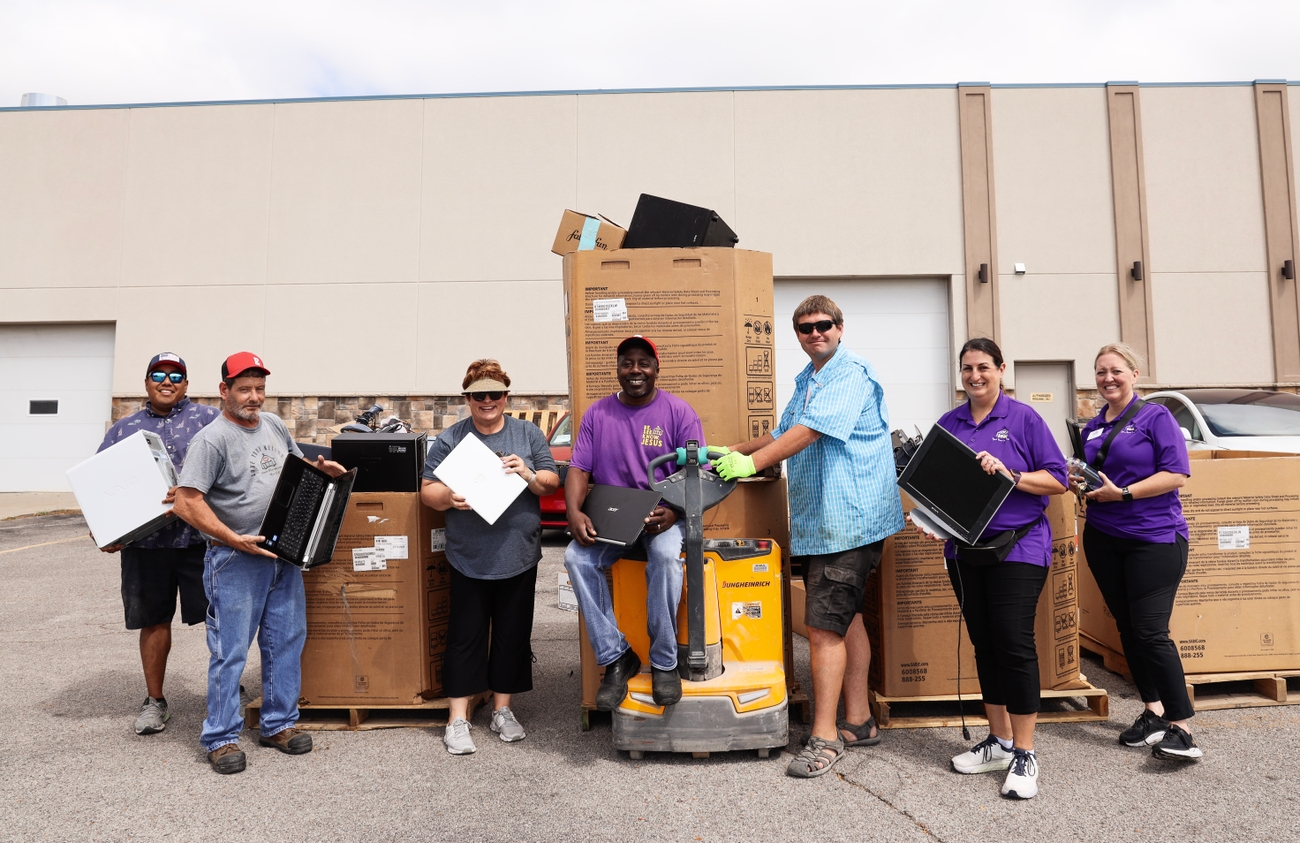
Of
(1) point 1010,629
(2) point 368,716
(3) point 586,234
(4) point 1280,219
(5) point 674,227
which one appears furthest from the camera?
(4) point 1280,219

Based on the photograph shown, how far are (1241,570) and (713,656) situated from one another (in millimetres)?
2870

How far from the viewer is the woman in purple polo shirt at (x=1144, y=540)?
10.2ft

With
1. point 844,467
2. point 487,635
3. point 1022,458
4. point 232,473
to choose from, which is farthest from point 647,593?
point 232,473

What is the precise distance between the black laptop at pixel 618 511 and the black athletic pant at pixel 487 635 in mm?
609

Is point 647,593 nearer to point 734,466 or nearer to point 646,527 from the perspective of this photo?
point 646,527

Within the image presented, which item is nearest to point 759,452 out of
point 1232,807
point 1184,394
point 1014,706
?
point 1014,706

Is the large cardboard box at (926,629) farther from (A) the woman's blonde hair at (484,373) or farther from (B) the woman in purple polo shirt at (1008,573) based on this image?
(A) the woman's blonde hair at (484,373)

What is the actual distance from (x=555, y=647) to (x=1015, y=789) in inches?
123

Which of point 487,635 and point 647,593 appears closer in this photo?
point 647,593

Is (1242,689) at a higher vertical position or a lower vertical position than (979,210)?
lower

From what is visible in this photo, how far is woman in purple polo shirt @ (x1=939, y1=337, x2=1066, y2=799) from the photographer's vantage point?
2.87 metres

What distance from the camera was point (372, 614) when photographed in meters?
3.71

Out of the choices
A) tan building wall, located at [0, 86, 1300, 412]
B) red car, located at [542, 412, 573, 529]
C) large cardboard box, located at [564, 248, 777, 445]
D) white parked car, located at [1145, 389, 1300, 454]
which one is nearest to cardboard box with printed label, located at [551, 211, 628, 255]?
large cardboard box, located at [564, 248, 777, 445]

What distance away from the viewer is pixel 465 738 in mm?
3346
